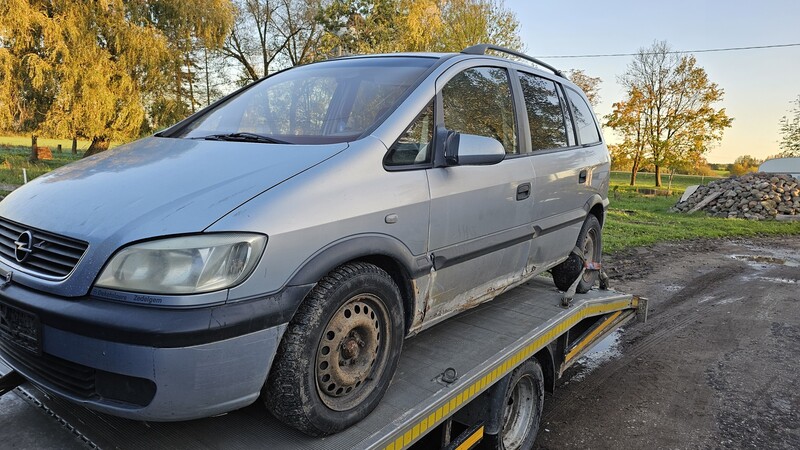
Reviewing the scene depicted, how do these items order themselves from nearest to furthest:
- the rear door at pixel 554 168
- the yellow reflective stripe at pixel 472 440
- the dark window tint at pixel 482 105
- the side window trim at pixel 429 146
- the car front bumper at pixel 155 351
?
the car front bumper at pixel 155 351
the side window trim at pixel 429 146
the yellow reflective stripe at pixel 472 440
the dark window tint at pixel 482 105
the rear door at pixel 554 168

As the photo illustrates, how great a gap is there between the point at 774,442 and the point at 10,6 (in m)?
21.6

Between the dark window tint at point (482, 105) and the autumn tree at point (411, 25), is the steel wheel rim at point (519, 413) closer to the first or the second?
the dark window tint at point (482, 105)

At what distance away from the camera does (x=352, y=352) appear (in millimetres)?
2082

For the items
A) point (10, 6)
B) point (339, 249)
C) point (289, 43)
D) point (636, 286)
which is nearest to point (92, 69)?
point (10, 6)

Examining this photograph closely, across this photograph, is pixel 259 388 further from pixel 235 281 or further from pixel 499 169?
pixel 499 169

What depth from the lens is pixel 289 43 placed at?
2842cm

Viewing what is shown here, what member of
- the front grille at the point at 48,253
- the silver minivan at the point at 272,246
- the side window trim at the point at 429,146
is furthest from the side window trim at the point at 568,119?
the front grille at the point at 48,253

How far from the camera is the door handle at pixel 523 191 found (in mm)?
3113

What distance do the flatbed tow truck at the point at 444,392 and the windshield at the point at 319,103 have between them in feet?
3.99

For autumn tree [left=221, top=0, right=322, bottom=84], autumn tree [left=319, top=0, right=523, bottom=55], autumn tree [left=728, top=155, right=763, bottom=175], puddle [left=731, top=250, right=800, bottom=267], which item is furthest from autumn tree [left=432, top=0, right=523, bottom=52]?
autumn tree [left=728, top=155, right=763, bottom=175]

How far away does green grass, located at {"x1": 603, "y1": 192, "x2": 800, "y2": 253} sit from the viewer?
10.9 meters

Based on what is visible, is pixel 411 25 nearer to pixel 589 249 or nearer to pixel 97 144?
pixel 97 144

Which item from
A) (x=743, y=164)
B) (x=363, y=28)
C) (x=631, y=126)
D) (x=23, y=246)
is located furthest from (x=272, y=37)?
(x=743, y=164)

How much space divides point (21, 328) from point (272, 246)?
3.06 feet
